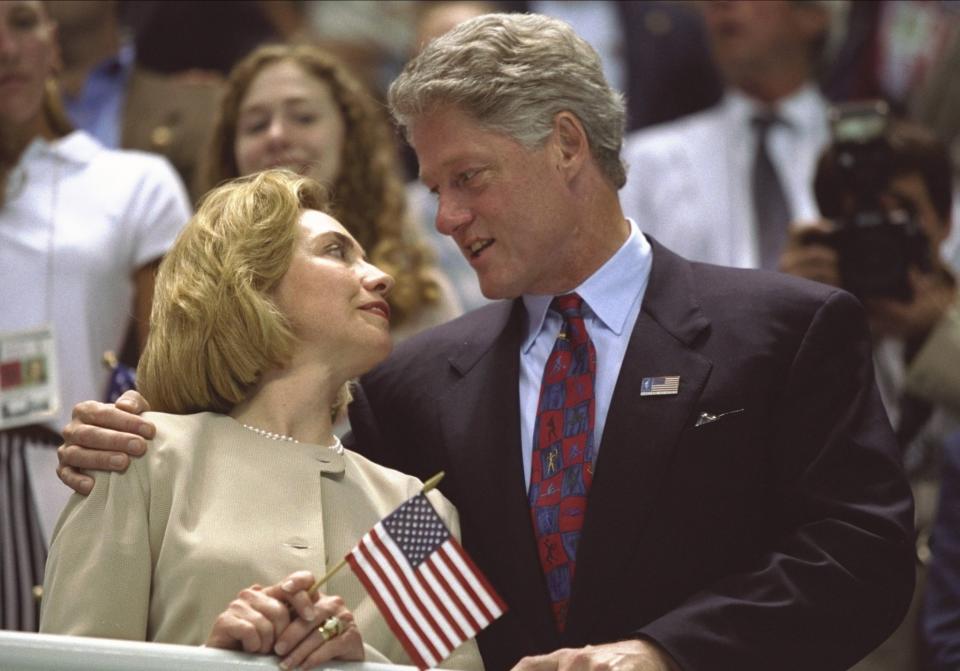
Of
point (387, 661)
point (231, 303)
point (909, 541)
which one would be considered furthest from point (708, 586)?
point (231, 303)

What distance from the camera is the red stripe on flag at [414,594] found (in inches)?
102

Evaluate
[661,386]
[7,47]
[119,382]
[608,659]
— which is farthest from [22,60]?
[608,659]

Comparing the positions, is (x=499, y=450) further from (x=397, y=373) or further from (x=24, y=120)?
(x=24, y=120)

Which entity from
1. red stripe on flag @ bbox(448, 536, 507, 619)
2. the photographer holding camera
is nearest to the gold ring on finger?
red stripe on flag @ bbox(448, 536, 507, 619)

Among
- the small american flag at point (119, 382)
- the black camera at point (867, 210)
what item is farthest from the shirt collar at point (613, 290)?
the black camera at point (867, 210)

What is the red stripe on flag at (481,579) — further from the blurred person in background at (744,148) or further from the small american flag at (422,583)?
the blurred person in background at (744,148)

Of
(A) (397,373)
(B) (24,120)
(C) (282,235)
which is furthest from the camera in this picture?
(B) (24,120)

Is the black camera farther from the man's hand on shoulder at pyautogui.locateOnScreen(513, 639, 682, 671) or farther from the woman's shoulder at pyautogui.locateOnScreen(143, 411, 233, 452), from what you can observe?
the woman's shoulder at pyautogui.locateOnScreen(143, 411, 233, 452)

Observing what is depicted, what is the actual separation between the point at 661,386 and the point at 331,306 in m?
0.62

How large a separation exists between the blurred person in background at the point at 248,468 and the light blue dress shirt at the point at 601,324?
278mm

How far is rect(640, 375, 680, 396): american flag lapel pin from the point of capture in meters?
2.98

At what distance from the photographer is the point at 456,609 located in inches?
103

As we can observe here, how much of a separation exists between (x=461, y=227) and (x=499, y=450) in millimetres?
441

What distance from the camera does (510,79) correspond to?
314 cm
